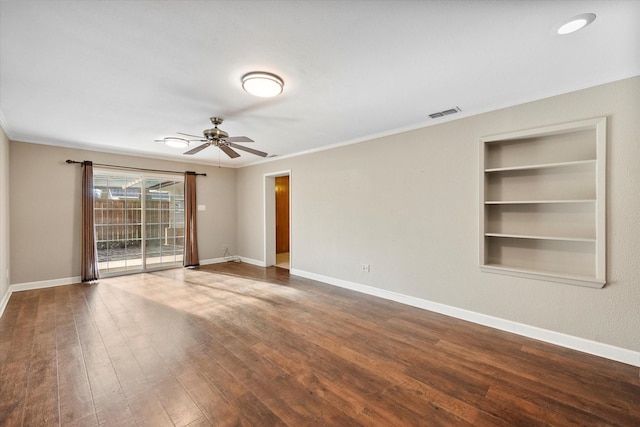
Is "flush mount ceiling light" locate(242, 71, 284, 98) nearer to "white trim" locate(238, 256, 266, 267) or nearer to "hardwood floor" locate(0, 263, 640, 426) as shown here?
"hardwood floor" locate(0, 263, 640, 426)

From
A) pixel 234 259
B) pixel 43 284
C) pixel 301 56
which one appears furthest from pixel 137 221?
pixel 301 56

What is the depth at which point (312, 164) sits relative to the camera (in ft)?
17.2

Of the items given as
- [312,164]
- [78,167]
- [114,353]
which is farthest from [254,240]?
[114,353]

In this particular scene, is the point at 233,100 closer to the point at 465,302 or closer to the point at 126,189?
the point at 465,302

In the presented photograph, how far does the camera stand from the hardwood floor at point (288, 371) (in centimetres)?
179

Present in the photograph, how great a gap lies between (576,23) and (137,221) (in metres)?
6.94

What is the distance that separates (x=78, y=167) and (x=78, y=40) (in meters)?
4.25

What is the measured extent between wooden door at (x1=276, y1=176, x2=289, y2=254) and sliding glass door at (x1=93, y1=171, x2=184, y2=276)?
2643 millimetres

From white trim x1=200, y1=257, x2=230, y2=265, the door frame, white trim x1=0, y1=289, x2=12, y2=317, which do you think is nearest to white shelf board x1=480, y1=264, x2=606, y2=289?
the door frame

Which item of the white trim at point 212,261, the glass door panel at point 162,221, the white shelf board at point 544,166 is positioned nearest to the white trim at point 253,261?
the white trim at point 212,261

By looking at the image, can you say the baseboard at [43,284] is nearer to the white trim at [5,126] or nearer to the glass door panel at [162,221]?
the glass door panel at [162,221]

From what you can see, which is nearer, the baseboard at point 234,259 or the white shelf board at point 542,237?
the white shelf board at point 542,237

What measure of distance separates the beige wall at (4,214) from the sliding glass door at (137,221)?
116cm

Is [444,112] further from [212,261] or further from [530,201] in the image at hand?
[212,261]
